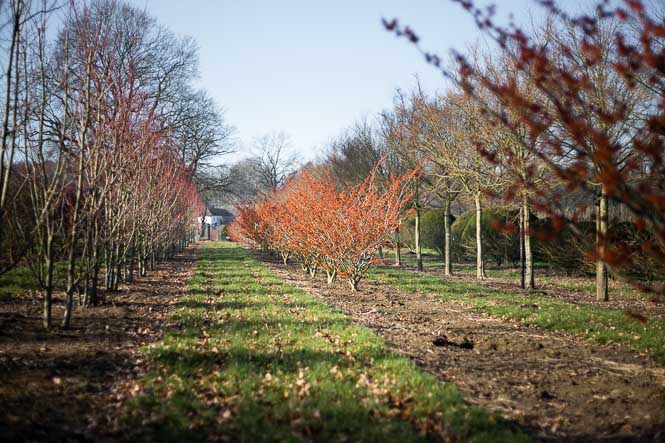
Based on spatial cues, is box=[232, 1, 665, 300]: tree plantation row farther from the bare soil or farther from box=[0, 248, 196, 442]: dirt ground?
box=[0, 248, 196, 442]: dirt ground

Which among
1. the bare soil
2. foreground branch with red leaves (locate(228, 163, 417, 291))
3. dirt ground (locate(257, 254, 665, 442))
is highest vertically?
foreground branch with red leaves (locate(228, 163, 417, 291))

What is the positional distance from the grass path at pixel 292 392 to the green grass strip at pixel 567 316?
117 inches

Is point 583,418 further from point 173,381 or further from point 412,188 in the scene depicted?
point 412,188

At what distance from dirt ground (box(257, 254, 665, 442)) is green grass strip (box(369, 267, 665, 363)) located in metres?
0.27

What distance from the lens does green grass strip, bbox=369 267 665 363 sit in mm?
6844

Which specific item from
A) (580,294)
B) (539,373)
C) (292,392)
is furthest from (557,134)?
(292,392)

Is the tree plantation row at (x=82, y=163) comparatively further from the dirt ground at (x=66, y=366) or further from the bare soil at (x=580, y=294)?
the bare soil at (x=580, y=294)

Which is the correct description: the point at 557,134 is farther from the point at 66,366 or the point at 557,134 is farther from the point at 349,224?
the point at 66,366

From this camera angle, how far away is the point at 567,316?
8.32m

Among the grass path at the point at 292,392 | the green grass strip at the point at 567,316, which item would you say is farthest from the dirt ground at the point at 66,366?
the green grass strip at the point at 567,316

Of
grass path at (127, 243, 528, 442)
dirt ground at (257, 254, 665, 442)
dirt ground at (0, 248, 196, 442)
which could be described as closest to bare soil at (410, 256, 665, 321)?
dirt ground at (257, 254, 665, 442)

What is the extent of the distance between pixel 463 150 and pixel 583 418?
11.4m

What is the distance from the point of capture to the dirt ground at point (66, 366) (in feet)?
12.5

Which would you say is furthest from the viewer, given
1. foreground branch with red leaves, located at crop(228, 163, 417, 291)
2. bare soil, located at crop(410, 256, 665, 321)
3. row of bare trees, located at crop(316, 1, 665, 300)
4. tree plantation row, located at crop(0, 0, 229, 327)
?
foreground branch with red leaves, located at crop(228, 163, 417, 291)
